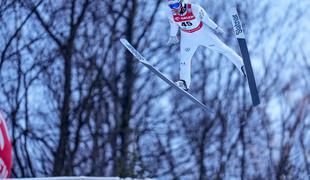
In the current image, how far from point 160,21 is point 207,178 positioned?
606 centimetres

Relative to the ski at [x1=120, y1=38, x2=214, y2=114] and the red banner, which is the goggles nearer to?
the ski at [x1=120, y1=38, x2=214, y2=114]

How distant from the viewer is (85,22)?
81.0 ft

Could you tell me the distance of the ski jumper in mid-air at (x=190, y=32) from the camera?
952 cm

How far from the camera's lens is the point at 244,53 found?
9758mm

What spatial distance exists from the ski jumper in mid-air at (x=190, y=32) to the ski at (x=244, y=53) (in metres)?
0.18

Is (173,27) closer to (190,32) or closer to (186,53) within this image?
(190,32)

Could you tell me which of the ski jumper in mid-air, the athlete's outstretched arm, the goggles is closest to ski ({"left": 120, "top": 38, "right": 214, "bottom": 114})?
the ski jumper in mid-air

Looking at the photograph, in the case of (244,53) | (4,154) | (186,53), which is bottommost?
(4,154)

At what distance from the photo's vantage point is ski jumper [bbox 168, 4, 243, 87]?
31.3ft

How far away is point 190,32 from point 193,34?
0.06 m

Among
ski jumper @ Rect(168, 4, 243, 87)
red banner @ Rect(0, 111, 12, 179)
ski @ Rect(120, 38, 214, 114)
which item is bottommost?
red banner @ Rect(0, 111, 12, 179)

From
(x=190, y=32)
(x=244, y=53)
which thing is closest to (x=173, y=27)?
(x=190, y=32)

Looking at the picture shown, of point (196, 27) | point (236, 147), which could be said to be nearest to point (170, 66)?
point (236, 147)

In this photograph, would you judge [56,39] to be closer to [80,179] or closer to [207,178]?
[207,178]
